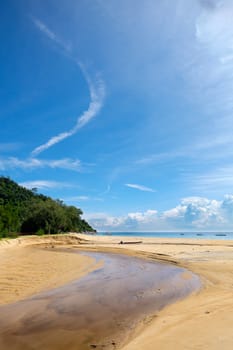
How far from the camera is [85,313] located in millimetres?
9047

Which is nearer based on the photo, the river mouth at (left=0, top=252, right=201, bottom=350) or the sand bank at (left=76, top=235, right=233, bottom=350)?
the sand bank at (left=76, top=235, right=233, bottom=350)

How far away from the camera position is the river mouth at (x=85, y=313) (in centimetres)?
671

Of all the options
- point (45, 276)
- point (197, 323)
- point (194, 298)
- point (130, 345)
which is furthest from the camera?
point (45, 276)

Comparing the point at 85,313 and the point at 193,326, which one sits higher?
the point at 193,326

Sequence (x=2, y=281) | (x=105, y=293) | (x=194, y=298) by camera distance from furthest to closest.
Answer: (x=2, y=281) < (x=105, y=293) < (x=194, y=298)

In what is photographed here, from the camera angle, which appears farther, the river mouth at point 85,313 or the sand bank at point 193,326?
the river mouth at point 85,313

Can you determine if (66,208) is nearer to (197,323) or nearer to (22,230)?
(22,230)

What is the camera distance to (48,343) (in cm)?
656

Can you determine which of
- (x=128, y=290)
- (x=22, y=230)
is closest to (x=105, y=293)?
(x=128, y=290)

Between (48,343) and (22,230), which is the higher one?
(22,230)

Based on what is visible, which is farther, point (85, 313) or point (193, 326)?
point (85, 313)

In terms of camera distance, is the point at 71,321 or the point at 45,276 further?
the point at 45,276

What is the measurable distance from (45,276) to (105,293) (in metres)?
4.94

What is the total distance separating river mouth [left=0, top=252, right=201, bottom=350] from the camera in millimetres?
6711
